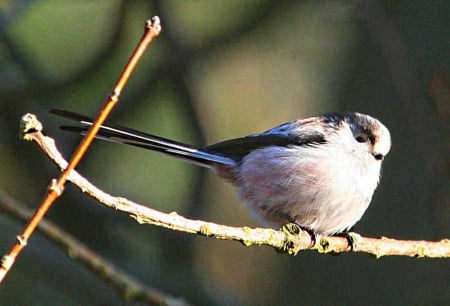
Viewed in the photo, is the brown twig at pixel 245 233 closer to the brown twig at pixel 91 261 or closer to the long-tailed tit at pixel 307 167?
the long-tailed tit at pixel 307 167

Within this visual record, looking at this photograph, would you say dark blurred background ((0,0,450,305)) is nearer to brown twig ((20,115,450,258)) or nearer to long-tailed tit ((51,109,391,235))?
long-tailed tit ((51,109,391,235))

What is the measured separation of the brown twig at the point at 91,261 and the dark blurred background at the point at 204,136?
2.13ft

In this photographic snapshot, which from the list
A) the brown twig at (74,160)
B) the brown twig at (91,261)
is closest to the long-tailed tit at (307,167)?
the brown twig at (91,261)

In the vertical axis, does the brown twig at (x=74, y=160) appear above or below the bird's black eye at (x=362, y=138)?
below

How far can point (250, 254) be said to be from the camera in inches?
263

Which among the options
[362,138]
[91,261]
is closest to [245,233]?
[91,261]

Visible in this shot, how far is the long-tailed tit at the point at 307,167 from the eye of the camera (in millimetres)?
3881

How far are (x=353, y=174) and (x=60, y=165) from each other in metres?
2.24

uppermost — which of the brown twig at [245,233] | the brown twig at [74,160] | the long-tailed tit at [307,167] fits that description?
the long-tailed tit at [307,167]

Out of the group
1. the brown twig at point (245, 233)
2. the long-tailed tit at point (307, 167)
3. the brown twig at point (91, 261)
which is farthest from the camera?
the long-tailed tit at point (307, 167)

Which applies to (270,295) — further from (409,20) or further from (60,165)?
(60,165)

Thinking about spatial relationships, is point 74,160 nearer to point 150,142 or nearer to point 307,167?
point 150,142

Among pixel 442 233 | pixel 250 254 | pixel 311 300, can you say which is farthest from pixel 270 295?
pixel 442 233

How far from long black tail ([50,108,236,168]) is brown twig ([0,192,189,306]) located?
504mm
